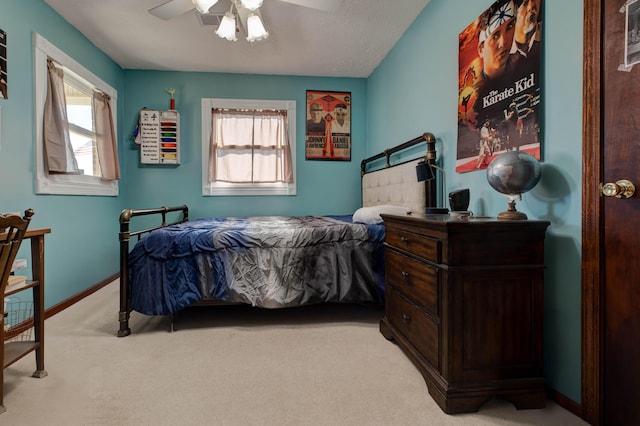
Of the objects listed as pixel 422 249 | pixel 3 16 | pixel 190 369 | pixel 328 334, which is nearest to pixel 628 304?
pixel 422 249

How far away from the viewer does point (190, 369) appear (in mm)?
1762

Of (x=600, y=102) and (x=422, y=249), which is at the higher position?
(x=600, y=102)

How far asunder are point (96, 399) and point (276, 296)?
117 centimetres

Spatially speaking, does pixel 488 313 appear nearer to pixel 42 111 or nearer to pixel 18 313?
pixel 18 313

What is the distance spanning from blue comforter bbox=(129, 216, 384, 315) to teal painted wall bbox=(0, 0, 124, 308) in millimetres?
1068

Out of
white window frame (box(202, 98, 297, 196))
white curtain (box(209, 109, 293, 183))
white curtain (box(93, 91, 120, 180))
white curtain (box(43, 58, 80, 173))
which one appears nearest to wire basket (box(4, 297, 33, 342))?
white curtain (box(43, 58, 80, 173))

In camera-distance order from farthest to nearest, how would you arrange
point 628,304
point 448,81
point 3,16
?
point 448,81, point 3,16, point 628,304

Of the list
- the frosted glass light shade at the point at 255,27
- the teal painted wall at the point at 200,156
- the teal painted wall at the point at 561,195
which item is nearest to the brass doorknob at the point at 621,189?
the teal painted wall at the point at 561,195

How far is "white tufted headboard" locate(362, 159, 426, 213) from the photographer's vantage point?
267 centimetres

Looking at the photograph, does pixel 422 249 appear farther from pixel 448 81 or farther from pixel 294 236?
pixel 448 81

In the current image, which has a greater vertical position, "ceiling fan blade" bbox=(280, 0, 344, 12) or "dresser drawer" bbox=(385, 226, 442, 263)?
"ceiling fan blade" bbox=(280, 0, 344, 12)

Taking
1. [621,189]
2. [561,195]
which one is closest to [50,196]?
[561,195]

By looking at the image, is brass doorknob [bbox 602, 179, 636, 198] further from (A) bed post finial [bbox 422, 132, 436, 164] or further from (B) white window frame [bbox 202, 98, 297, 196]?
(B) white window frame [bbox 202, 98, 297, 196]

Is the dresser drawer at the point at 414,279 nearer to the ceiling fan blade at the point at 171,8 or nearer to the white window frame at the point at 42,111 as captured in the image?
the ceiling fan blade at the point at 171,8
